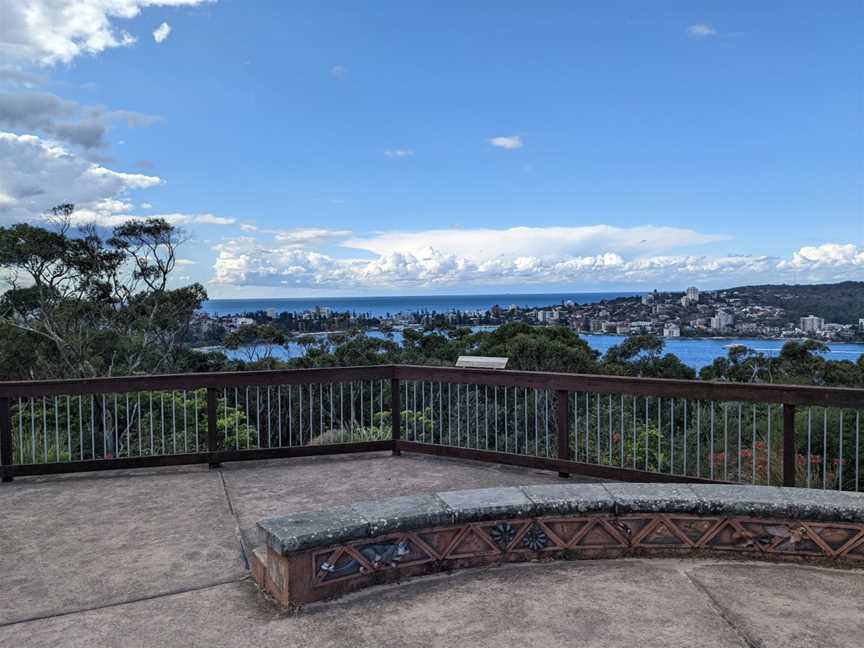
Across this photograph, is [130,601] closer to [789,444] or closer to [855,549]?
[855,549]

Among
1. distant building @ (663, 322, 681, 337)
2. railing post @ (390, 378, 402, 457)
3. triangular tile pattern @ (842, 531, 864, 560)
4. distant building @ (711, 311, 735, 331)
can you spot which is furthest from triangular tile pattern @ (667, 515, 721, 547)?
distant building @ (663, 322, 681, 337)

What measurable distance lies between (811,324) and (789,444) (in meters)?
15.9

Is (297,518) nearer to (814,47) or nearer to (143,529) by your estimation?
(143,529)

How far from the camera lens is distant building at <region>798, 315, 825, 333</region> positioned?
1800 centimetres

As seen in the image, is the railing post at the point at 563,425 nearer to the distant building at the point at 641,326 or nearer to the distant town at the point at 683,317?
the distant town at the point at 683,317

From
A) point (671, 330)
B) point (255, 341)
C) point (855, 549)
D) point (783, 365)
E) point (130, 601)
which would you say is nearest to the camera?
point (130, 601)

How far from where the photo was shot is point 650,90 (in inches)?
587

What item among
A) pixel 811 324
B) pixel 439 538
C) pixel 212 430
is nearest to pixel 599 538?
pixel 439 538

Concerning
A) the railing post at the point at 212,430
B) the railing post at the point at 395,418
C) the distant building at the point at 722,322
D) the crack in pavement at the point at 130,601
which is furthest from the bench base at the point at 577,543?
the distant building at the point at 722,322

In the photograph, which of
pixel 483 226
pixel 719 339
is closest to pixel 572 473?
pixel 719 339

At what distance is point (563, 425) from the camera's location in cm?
568

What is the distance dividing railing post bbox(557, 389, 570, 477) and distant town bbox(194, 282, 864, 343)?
14.9 m

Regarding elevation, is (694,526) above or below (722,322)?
below

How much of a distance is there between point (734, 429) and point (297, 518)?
11.4m
